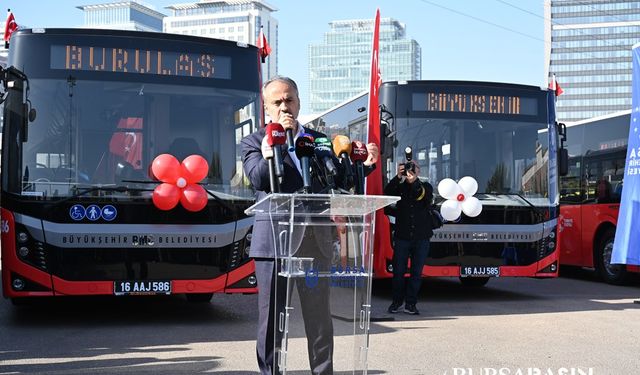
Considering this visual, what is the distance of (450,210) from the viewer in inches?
479

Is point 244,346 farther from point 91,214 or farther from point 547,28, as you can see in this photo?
point 547,28

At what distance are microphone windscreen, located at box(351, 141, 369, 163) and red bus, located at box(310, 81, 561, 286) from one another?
23.8ft

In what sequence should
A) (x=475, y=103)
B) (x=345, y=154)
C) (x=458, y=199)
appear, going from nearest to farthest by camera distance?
(x=345, y=154)
(x=458, y=199)
(x=475, y=103)

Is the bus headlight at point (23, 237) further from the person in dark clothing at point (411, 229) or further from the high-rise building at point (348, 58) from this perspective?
the high-rise building at point (348, 58)

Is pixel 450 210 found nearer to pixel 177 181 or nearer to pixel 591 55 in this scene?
pixel 177 181

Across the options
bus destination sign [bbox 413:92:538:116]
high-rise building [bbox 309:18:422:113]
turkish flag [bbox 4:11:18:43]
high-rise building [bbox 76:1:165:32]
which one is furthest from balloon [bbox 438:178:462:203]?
high-rise building [bbox 76:1:165:32]

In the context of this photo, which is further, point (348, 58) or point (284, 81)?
point (348, 58)

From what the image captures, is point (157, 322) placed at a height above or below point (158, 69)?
below

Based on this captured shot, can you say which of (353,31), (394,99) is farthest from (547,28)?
(394,99)

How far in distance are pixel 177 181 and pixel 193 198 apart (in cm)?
24

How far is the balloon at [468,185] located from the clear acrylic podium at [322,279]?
7.54 m

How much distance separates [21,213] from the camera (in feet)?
30.7

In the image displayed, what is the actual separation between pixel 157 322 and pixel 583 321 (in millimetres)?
4684

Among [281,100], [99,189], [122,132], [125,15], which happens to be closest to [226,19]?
[125,15]
